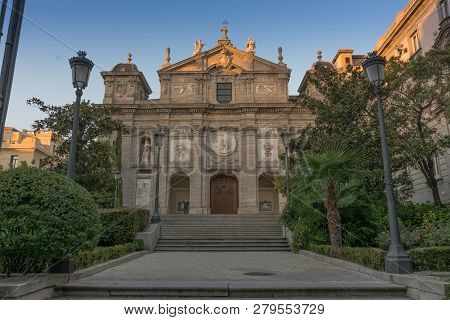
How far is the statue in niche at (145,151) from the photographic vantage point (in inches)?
1222

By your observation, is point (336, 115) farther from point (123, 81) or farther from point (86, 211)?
point (123, 81)

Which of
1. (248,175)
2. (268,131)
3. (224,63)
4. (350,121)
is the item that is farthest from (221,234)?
(224,63)

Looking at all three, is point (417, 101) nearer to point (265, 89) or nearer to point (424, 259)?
point (424, 259)

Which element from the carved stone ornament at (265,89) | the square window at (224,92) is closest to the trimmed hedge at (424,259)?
the carved stone ornament at (265,89)

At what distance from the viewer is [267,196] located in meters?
33.4

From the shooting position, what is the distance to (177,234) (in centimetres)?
1944

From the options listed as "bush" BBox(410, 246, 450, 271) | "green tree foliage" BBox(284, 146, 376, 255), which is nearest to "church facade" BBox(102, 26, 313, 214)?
"green tree foliage" BBox(284, 146, 376, 255)

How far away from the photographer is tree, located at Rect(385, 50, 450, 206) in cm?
1628

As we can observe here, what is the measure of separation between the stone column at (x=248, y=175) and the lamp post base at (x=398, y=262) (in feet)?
71.4

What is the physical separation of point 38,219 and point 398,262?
710cm

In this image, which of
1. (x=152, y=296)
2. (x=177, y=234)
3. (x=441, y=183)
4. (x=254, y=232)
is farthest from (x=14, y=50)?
(x=441, y=183)

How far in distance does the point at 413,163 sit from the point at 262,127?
16148mm

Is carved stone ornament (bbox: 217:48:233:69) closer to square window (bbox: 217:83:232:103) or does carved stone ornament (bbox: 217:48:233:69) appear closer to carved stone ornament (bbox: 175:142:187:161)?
square window (bbox: 217:83:232:103)

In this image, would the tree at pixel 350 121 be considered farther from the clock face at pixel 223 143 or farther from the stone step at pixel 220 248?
the clock face at pixel 223 143
